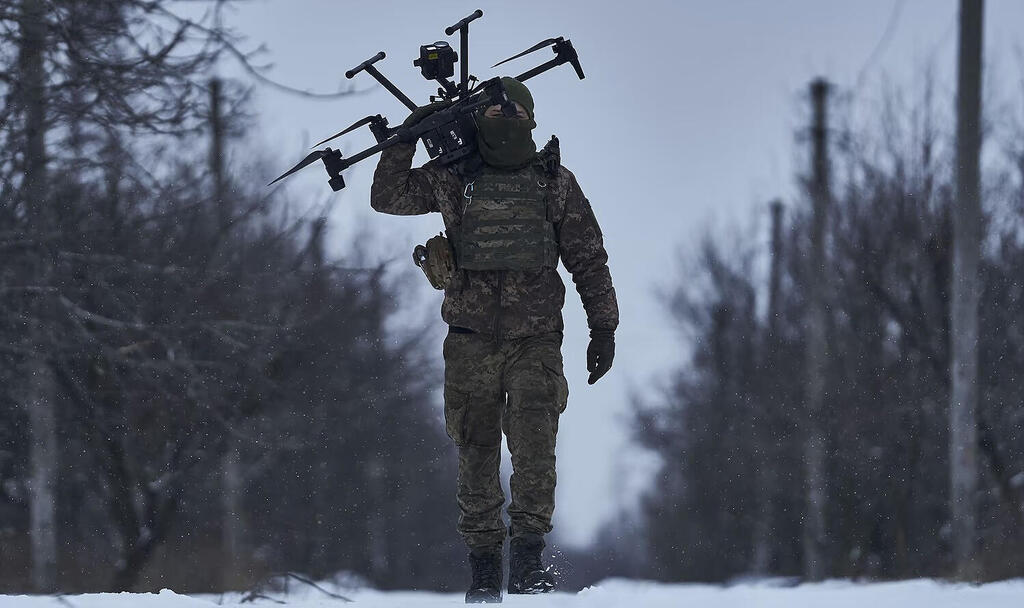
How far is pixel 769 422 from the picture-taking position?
2628cm

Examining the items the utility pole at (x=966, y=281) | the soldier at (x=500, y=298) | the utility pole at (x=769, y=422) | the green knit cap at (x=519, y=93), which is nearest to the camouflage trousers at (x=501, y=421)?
the soldier at (x=500, y=298)

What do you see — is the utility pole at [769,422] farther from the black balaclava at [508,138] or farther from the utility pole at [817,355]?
the black balaclava at [508,138]

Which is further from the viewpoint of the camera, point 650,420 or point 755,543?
point 650,420

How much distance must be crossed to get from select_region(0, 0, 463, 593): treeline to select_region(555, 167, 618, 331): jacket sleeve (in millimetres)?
4219

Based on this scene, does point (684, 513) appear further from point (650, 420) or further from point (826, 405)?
point (826, 405)

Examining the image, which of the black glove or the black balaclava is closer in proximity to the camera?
the black balaclava

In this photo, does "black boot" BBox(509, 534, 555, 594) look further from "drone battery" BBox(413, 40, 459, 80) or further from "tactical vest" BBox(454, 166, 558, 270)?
"drone battery" BBox(413, 40, 459, 80)

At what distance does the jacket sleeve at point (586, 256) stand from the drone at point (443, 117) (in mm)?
443

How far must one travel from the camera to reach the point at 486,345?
5.31 metres

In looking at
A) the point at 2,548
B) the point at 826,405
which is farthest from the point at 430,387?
the point at 2,548

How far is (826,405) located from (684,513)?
14.1 m

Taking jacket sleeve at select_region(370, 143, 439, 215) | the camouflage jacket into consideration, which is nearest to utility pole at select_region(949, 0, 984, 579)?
the camouflage jacket

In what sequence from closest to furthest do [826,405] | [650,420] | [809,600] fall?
[809,600], [826,405], [650,420]

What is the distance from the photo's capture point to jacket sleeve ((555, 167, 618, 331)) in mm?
5387
